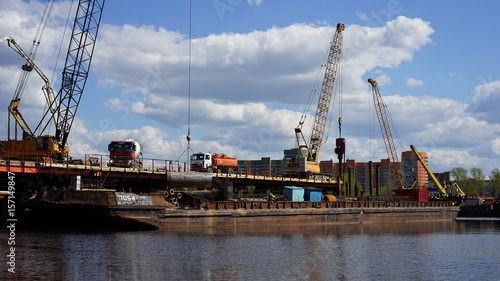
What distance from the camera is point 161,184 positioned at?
6100 centimetres

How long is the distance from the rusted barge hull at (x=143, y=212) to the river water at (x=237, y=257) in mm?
1621

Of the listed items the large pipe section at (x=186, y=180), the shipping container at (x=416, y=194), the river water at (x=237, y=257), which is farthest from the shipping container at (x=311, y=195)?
the shipping container at (x=416, y=194)

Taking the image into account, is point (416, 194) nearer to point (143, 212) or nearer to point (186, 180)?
point (186, 180)

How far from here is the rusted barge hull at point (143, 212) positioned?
44.2 metres

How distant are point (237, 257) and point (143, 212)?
16131 mm

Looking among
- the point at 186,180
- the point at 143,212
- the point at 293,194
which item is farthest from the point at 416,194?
the point at 143,212

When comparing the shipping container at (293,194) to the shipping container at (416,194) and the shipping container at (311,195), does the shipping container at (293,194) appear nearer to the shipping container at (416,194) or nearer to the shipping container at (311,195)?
the shipping container at (311,195)

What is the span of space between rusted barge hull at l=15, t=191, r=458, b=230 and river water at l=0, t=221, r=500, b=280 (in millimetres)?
1621

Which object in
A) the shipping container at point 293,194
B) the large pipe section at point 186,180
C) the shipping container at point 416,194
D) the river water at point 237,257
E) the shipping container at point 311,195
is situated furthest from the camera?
the shipping container at point 416,194

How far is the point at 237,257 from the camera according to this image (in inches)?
1270

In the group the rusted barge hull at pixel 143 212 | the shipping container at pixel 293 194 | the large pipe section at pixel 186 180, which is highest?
the large pipe section at pixel 186 180

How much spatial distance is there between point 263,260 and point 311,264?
8.99 ft

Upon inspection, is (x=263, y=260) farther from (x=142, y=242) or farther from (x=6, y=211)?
(x=6, y=211)

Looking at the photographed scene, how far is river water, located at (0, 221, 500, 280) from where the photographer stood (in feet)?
88.0
